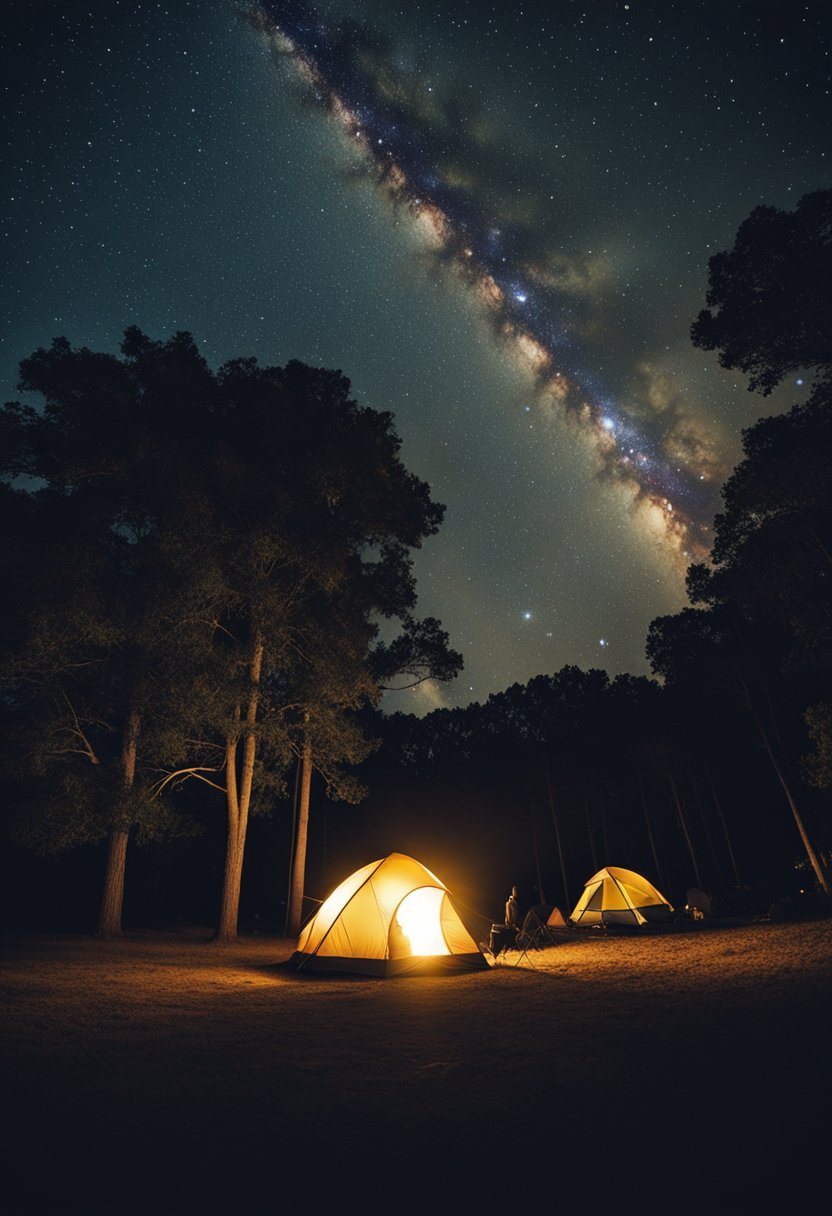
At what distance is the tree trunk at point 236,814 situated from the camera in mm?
15453

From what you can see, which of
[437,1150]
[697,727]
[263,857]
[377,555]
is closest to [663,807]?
[697,727]

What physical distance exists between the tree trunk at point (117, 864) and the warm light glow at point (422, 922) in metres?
7.68

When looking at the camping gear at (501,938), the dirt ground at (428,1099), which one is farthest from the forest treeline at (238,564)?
the dirt ground at (428,1099)

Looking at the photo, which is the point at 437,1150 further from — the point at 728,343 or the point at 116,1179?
the point at 728,343

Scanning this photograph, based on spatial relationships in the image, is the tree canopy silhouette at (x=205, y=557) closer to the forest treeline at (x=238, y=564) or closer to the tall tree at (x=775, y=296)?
the forest treeline at (x=238, y=564)

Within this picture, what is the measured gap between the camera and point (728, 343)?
1278 centimetres

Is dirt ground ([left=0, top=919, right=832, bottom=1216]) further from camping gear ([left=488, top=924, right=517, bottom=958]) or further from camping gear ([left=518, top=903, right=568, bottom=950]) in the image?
camping gear ([left=518, top=903, right=568, bottom=950])

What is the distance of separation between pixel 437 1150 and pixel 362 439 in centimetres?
1560

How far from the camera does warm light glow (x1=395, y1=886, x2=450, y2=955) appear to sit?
11141mm

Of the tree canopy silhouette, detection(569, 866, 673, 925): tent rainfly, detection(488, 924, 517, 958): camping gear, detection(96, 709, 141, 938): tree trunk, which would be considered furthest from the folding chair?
detection(96, 709, 141, 938): tree trunk

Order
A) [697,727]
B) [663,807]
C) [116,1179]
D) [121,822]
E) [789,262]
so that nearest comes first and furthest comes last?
[116,1179]
[789,262]
[121,822]
[697,727]
[663,807]

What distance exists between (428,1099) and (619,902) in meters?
15.6

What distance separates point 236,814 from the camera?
51.9 ft

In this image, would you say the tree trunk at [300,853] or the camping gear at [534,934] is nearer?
the camping gear at [534,934]
